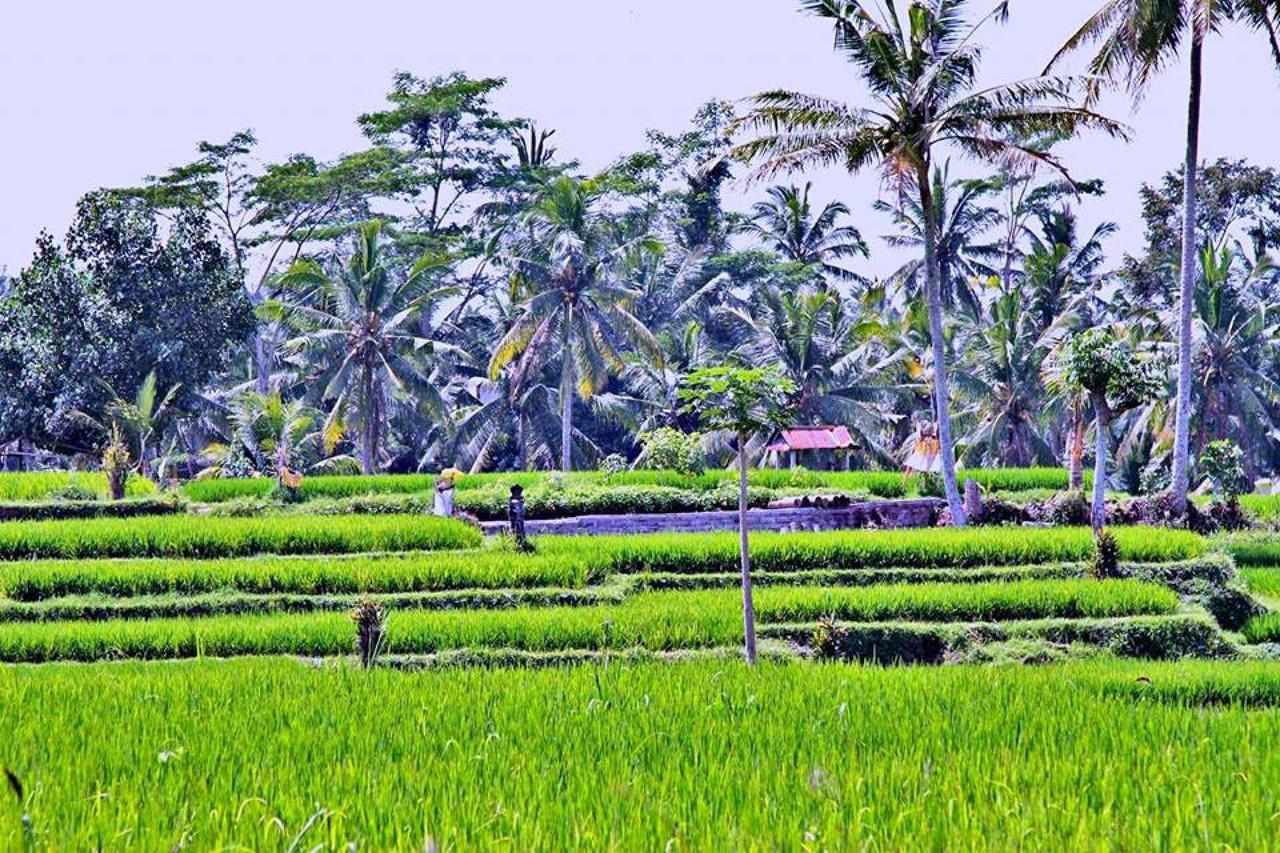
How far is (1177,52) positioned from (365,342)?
16457 millimetres

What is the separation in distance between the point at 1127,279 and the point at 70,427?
2382 cm

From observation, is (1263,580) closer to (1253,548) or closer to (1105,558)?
(1253,548)

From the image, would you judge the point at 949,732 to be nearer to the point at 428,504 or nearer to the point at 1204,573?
the point at 1204,573

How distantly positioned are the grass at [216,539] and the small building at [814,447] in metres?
7.45

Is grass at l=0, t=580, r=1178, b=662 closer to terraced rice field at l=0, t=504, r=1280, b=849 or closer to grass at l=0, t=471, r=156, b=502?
terraced rice field at l=0, t=504, r=1280, b=849

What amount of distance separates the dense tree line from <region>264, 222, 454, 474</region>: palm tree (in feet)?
0.25

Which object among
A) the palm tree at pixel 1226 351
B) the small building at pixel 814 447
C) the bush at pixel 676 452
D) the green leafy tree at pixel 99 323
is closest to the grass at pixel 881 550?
the bush at pixel 676 452

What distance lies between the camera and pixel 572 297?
29.6 m

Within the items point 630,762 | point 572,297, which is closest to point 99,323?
point 572,297

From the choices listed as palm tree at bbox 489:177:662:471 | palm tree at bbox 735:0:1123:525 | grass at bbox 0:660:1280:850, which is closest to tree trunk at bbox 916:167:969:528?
palm tree at bbox 735:0:1123:525

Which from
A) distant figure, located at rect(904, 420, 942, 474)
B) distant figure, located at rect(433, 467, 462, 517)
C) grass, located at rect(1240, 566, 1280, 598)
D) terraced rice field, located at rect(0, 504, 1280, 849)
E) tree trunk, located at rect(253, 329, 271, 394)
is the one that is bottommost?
grass, located at rect(1240, 566, 1280, 598)

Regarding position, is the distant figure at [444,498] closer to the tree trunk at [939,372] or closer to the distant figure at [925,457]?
the tree trunk at [939,372]

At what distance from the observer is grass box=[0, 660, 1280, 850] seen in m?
4.84

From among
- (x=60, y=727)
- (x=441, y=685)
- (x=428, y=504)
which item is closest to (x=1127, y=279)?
(x=428, y=504)
